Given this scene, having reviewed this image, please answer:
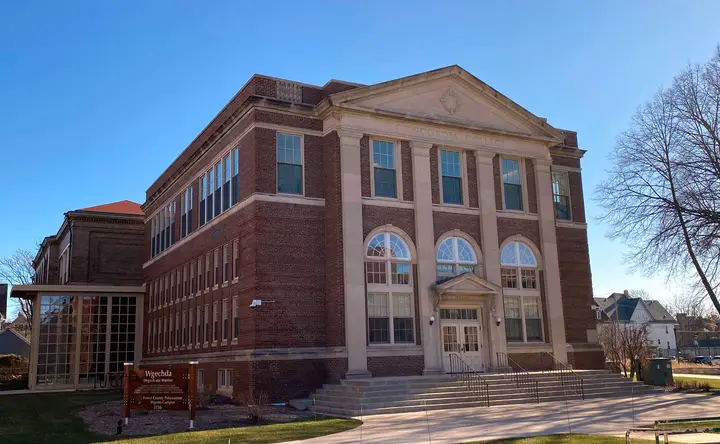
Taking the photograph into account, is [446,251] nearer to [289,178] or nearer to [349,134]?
[349,134]

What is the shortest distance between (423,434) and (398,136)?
609 inches

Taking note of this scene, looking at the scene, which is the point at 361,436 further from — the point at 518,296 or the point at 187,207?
the point at 187,207

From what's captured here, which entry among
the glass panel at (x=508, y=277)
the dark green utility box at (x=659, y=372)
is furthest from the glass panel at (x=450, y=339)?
the dark green utility box at (x=659, y=372)

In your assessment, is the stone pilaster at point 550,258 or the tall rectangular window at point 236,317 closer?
the tall rectangular window at point 236,317

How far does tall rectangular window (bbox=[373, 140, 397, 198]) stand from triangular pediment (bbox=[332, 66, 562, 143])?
1.51 m

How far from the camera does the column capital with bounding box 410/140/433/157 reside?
29547mm

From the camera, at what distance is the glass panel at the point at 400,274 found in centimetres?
2823

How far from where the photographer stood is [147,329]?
43.8 metres

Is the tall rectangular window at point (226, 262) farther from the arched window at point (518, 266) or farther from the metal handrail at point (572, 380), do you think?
the metal handrail at point (572, 380)

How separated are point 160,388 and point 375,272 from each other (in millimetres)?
11220

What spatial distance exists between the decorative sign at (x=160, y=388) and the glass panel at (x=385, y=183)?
12497 millimetres

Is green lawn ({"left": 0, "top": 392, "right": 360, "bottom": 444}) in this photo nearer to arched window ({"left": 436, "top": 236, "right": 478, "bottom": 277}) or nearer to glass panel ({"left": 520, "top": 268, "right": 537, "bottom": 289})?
arched window ({"left": 436, "top": 236, "right": 478, "bottom": 277})

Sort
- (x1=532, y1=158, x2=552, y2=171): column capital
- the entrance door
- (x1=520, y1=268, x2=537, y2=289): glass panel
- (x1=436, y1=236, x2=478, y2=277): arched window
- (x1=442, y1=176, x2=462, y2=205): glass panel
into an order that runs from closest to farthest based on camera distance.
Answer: the entrance door
(x1=436, y1=236, x2=478, y2=277): arched window
(x1=442, y1=176, x2=462, y2=205): glass panel
(x1=520, y1=268, x2=537, y2=289): glass panel
(x1=532, y1=158, x2=552, y2=171): column capital

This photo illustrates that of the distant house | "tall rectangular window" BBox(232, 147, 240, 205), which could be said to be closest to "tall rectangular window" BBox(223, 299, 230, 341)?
"tall rectangular window" BBox(232, 147, 240, 205)
